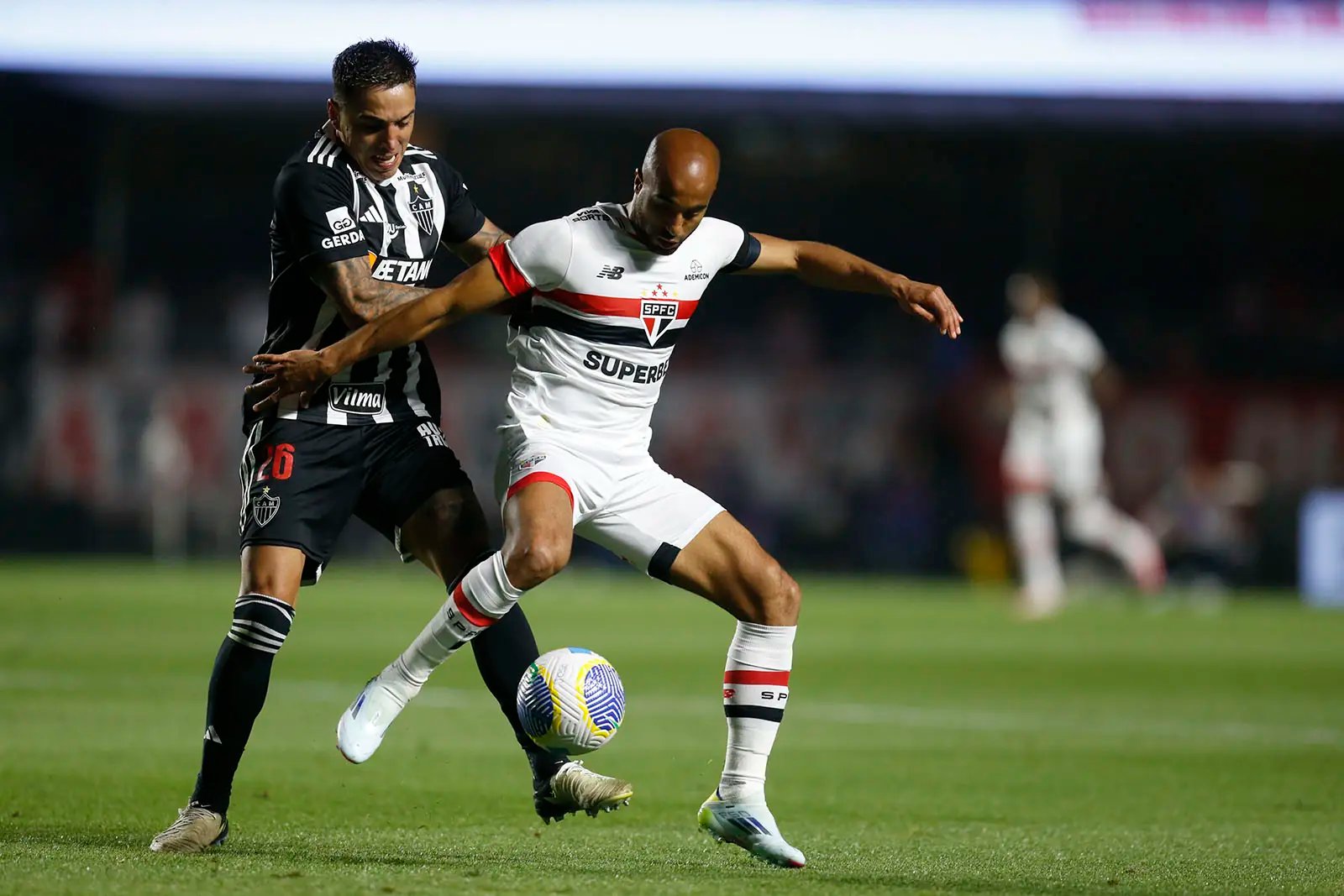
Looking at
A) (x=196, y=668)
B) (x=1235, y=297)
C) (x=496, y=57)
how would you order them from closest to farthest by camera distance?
(x=196, y=668) < (x=496, y=57) < (x=1235, y=297)

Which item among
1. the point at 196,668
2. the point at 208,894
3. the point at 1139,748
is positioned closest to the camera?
the point at 208,894

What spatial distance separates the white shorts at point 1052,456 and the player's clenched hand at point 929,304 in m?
11.7

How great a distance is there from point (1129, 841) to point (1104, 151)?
70.1 feet

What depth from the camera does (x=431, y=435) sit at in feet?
19.5

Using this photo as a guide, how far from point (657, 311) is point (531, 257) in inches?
18.2

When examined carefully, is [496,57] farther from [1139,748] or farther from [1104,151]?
[1139,748]

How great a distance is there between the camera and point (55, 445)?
72.6 ft

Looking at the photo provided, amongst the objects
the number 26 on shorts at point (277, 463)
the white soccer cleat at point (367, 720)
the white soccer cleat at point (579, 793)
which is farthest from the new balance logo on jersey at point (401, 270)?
the white soccer cleat at point (579, 793)

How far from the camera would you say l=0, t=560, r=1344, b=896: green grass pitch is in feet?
16.7

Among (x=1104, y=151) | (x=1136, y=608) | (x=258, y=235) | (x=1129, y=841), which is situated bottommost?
(x=1136, y=608)

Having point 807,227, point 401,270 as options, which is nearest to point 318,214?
point 401,270

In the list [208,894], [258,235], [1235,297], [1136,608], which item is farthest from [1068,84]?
[208,894]

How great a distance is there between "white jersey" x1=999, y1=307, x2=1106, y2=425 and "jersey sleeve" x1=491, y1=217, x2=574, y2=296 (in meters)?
12.0

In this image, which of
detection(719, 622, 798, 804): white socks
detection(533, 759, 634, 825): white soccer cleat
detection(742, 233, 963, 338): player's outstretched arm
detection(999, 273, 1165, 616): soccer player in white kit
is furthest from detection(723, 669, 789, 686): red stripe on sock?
detection(999, 273, 1165, 616): soccer player in white kit
